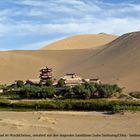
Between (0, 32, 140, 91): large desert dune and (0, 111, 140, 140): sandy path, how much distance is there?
24787 mm

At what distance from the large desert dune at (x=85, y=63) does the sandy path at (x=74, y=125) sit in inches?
976

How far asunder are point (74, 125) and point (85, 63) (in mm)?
61790

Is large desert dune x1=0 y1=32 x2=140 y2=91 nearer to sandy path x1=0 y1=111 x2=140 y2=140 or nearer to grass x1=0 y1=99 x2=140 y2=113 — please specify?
grass x1=0 y1=99 x2=140 y2=113

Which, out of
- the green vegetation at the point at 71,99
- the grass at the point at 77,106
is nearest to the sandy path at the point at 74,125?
the grass at the point at 77,106

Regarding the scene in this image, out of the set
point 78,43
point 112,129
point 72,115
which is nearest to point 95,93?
point 72,115

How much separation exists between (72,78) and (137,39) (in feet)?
122

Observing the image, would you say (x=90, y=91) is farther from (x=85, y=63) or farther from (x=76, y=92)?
(x=85, y=63)

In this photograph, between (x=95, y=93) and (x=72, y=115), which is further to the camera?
(x=95, y=93)

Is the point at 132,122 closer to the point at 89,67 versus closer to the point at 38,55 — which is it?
the point at 89,67

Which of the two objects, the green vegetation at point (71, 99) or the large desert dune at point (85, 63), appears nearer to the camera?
the green vegetation at point (71, 99)

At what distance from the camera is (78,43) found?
458ft

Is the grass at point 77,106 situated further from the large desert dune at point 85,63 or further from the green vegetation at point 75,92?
the large desert dune at point 85,63

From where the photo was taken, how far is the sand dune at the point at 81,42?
443 feet

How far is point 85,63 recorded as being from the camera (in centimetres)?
8675
